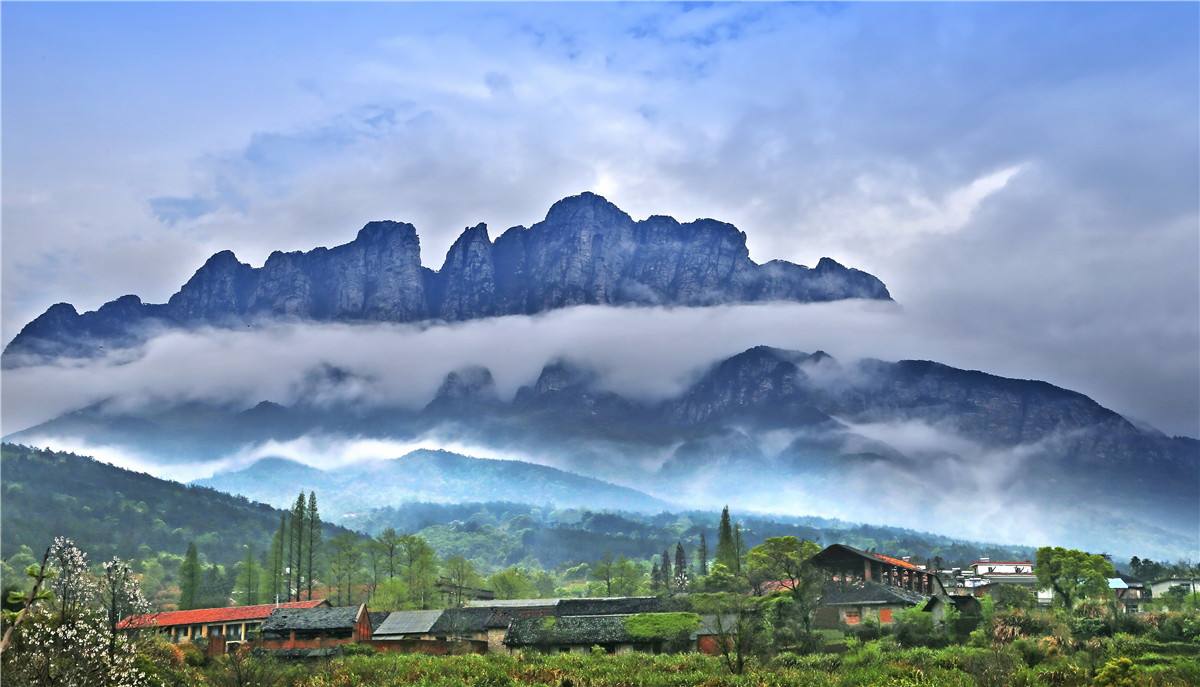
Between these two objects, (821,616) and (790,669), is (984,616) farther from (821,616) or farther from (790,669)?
(790,669)

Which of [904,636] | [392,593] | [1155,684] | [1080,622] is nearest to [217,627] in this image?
[392,593]

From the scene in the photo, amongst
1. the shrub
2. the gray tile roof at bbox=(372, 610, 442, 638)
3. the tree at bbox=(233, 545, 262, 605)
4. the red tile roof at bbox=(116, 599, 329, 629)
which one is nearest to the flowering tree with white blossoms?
the shrub

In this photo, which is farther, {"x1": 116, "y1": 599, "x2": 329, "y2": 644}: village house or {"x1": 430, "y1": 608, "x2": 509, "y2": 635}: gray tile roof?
{"x1": 116, "y1": 599, "x2": 329, "y2": 644}: village house

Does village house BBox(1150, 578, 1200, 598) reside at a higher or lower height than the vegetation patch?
lower

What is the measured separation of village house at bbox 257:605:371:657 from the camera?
272 ft

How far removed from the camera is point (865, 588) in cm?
9288

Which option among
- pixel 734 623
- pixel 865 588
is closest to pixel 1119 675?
pixel 734 623

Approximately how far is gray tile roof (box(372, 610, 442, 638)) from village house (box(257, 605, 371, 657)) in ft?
17.8

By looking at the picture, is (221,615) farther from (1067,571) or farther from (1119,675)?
(1119,675)

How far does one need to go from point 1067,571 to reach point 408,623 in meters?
59.6

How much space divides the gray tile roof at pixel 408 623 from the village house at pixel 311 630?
17.8ft

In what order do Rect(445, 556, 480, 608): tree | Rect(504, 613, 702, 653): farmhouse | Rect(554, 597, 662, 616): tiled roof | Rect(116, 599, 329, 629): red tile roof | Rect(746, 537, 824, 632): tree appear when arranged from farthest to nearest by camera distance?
Rect(445, 556, 480, 608): tree → Rect(116, 599, 329, 629): red tile roof → Rect(554, 597, 662, 616): tiled roof → Rect(746, 537, 824, 632): tree → Rect(504, 613, 702, 653): farmhouse

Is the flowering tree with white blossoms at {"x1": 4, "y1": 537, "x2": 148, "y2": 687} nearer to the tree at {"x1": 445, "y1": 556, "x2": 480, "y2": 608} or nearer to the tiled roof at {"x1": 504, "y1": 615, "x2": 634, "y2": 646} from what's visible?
the tiled roof at {"x1": 504, "y1": 615, "x2": 634, "y2": 646}

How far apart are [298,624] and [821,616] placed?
151 feet
